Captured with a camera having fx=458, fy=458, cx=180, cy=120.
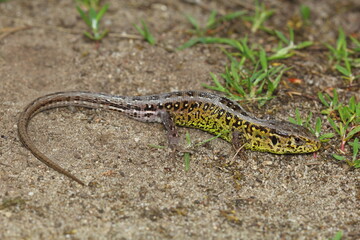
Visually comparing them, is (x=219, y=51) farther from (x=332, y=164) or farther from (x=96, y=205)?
(x=96, y=205)

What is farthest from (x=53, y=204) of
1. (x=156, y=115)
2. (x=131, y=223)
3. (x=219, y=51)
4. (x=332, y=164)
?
(x=219, y=51)

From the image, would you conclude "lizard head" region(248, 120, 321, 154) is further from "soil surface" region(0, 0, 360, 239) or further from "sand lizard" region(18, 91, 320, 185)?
"soil surface" region(0, 0, 360, 239)

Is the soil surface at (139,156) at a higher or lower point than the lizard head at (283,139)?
lower

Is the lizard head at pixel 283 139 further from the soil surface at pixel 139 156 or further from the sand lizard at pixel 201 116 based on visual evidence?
the soil surface at pixel 139 156

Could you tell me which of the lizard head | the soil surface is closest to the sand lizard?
the lizard head

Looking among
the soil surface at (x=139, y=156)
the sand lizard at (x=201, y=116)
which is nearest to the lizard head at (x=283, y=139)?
the sand lizard at (x=201, y=116)

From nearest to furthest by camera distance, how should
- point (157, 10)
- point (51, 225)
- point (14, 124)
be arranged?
1. point (51, 225)
2. point (14, 124)
3. point (157, 10)
